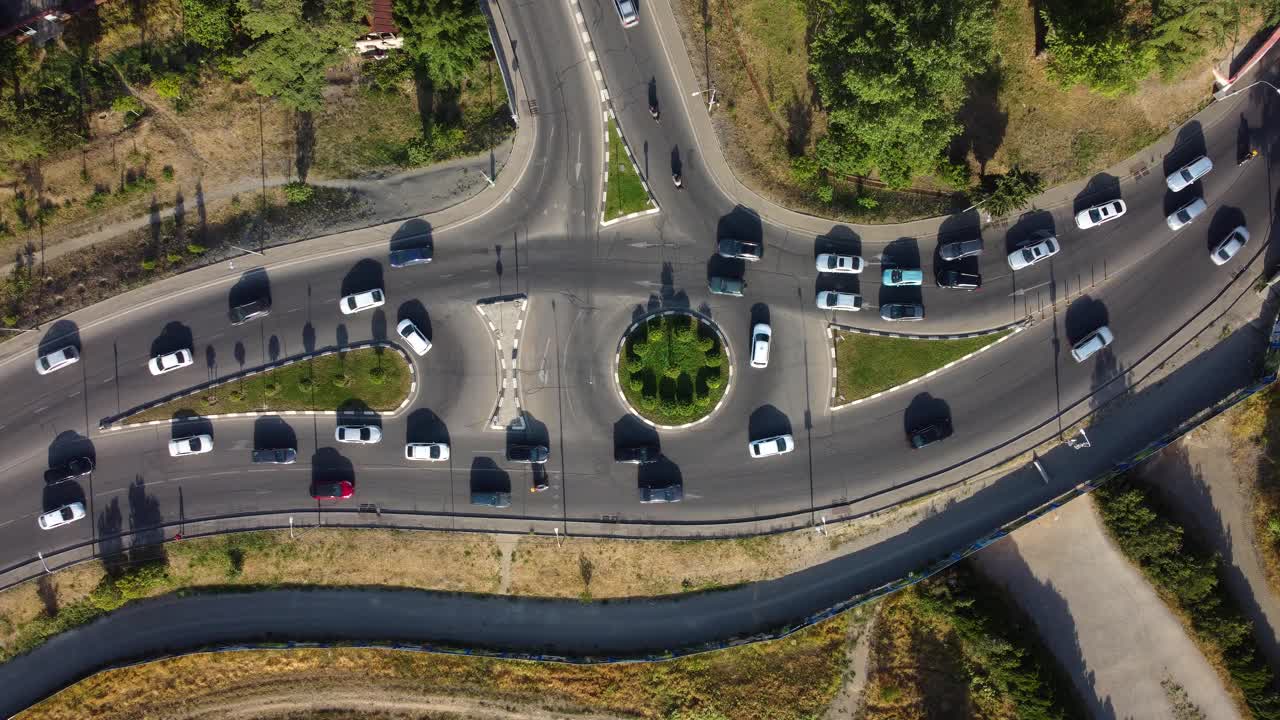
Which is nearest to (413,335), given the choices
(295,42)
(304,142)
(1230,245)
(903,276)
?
(304,142)

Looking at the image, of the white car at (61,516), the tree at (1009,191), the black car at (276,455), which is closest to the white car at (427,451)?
the black car at (276,455)

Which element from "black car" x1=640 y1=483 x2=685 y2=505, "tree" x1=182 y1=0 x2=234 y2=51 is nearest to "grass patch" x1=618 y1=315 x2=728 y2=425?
"black car" x1=640 y1=483 x2=685 y2=505

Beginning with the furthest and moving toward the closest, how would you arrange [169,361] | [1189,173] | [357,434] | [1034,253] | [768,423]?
[768,423]
[357,434]
[169,361]
[1189,173]
[1034,253]

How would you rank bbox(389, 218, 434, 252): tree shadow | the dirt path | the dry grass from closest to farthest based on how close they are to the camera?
1. bbox(389, 218, 434, 252): tree shadow
2. the dry grass
3. the dirt path

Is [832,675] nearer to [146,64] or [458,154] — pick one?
[458,154]

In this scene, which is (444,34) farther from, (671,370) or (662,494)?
(662,494)

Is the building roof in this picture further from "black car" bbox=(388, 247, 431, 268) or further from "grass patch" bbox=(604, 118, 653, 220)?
"grass patch" bbox=(604, 118, 653, 220)

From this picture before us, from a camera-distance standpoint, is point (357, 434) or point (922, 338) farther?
point (922, 338)
